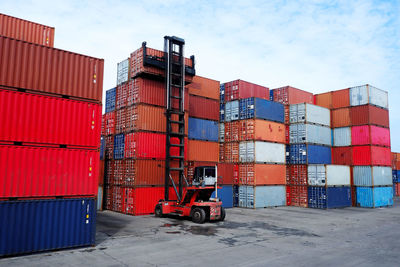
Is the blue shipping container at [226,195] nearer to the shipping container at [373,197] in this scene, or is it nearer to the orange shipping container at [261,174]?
the orange shipping container at [261,174]

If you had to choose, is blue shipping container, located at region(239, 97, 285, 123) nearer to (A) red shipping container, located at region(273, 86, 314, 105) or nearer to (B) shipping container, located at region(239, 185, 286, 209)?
(A) red shipping container, located at region(273, 86, 314, 105)

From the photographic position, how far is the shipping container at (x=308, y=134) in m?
29.3

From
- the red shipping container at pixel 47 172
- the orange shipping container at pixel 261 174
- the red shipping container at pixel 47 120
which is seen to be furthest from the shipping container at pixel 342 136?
the red shipping container at pixel 47 172

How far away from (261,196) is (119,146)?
525 inches

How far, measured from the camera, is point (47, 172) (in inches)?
463

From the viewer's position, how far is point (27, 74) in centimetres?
1176

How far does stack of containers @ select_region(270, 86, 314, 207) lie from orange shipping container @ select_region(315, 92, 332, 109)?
2732 millimetres

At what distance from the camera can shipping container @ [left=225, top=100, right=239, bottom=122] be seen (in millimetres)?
29469

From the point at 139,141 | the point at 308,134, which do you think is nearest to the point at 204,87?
the point at 139,141

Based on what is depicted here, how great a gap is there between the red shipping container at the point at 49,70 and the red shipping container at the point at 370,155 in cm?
2663

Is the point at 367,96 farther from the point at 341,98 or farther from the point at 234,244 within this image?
the point at 234,244

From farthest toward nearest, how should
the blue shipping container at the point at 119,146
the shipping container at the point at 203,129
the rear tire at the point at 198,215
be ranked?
the shipping container at the point at 203,129 < the blue shipping container at the point at 119,146 < the rear tire at the point at 198,215

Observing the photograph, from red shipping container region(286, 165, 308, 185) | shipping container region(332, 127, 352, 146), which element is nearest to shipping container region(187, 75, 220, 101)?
red shipping container region(286, 165, 308, 185)

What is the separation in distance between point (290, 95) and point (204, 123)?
1079 cm
